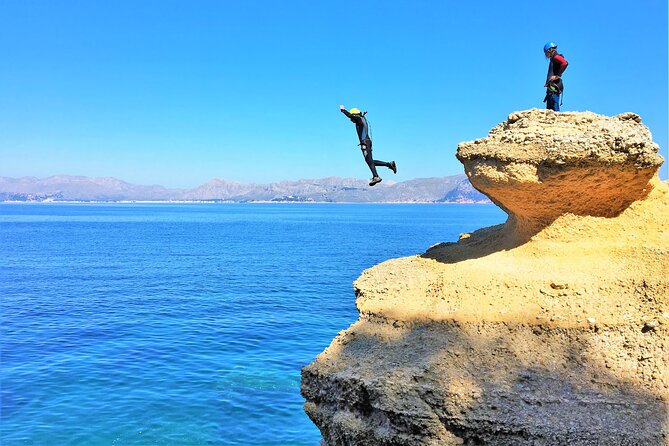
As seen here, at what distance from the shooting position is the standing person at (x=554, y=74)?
12.5 m

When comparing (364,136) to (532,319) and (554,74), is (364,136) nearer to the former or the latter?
(554,74)

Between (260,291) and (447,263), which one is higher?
(447,263)

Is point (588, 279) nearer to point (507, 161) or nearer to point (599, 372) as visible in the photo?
point (599, 372)

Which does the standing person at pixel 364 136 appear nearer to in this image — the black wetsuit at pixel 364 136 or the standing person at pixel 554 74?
the black wetsuit at pixel 364 136

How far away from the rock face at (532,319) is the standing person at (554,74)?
2.05 m

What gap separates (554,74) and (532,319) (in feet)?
22.1

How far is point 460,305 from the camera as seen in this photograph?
375 inches

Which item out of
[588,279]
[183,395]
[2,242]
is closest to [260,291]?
[183,395]

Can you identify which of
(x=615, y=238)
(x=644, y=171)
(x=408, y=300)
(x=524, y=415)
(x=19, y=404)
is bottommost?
(x=19, y=404)

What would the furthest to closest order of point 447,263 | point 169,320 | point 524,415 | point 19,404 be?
point 169,320, point 19,404, point 447,263, point 524,415

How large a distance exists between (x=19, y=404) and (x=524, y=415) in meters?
20.2

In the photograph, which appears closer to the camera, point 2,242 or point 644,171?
point 644,171

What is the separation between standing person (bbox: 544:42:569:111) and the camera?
12.5m

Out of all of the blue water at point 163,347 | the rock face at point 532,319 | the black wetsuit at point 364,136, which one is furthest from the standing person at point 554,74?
the blue water at point 163,347
